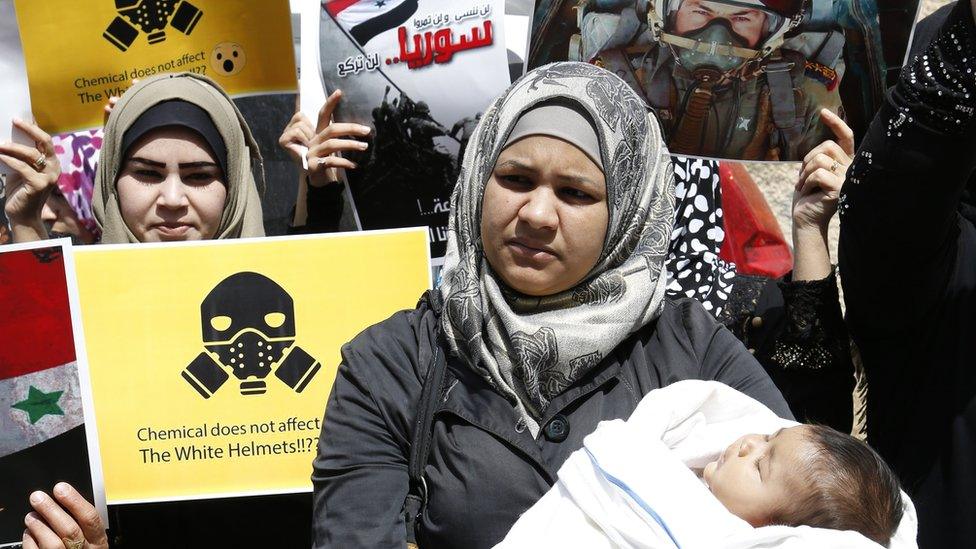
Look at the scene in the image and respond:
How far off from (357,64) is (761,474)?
68.0 inches

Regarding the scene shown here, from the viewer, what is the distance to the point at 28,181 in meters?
3.08

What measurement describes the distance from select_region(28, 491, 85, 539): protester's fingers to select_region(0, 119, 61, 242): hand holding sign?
893 millimetres

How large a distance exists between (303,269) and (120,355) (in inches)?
19.1

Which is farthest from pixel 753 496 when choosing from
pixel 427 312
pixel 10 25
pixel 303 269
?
pixel 10 25

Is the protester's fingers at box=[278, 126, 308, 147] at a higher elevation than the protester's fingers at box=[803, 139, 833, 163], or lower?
lower

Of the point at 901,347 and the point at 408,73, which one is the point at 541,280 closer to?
the point at 901,347

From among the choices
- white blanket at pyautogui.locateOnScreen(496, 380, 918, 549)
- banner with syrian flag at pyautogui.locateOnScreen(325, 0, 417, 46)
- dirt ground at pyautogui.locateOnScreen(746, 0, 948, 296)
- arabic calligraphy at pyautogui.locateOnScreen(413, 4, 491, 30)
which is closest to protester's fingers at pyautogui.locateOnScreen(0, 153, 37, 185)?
banner with syrian flag at pyautogui.locateOnScreen(325, 0, 417, 46)

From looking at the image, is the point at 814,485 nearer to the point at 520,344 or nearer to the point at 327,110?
the point at 520,344

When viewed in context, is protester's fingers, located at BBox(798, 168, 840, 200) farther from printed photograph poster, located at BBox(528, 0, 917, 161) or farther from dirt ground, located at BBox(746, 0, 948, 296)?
dirt ground, located at BBox(746, 0, 948, 296)

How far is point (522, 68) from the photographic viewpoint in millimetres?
3068

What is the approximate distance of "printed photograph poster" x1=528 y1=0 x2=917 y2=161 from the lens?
2.75 m

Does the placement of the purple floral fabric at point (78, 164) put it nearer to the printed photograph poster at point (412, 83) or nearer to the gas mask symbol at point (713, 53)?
the printed photograph poster at point (412, 83)

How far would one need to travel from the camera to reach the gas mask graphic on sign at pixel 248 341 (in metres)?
2.65

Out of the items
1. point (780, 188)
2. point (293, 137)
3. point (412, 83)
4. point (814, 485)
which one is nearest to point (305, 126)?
point (293, 137)
